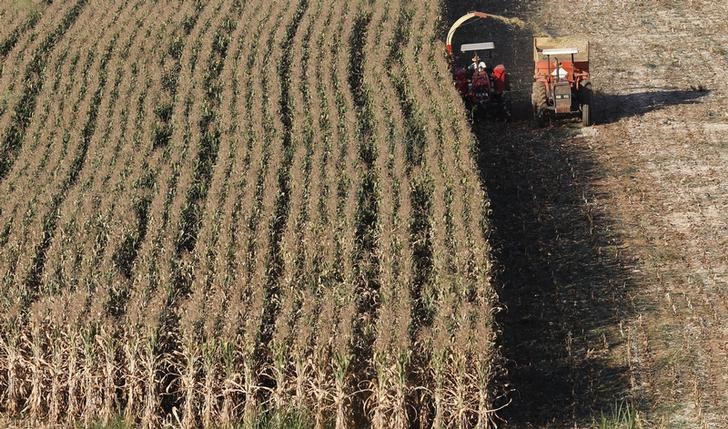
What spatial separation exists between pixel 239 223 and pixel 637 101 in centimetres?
1114

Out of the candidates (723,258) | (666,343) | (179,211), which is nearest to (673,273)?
(723,258)

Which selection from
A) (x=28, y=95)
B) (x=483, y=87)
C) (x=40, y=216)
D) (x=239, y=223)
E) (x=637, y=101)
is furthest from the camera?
(x=637, y=101)

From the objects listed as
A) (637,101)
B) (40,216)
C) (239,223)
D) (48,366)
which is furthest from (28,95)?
(637,101)

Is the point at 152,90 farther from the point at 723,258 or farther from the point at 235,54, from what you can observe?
the point at 723,258

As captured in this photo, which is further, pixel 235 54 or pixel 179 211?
pixel 235 54

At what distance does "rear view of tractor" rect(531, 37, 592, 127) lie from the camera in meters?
23.5

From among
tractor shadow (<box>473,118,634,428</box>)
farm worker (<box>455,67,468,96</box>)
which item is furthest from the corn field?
tractor shadow (<box>473,118,634,428</box>)

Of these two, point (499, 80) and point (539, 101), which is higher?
point (499, 80)

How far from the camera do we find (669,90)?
2641 centimetres

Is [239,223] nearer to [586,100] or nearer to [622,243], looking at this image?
[622,243]

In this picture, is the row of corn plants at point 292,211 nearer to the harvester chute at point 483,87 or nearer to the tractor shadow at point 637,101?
the harvester chute at point 483,87

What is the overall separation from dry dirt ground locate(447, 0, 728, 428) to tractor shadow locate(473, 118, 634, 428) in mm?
26

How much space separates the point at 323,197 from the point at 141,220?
8.93ft

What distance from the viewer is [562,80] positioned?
2348cm
